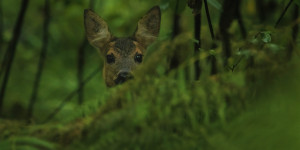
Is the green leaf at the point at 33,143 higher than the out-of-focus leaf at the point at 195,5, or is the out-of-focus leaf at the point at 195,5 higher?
the out-of-focus leaf at the point at 195,5

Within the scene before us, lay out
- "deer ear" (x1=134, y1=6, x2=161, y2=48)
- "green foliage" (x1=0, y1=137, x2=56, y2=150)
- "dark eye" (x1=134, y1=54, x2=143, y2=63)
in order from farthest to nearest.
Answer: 1. "dark eye" (x1=134, y1=54, x2=143, y2=63)
2. "deer ear" (x1=134, y1=6, x2=161, y2=48)
3. "green foliage" (x1=0, y1=137, x2=56, y2=150)

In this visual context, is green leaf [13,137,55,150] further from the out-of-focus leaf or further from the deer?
the deer

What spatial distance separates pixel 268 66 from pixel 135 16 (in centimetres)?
431

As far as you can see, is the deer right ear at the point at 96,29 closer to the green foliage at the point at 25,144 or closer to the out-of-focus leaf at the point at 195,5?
the out-of-focus leaf at the point at 195,5

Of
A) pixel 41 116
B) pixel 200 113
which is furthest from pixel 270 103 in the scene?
pixel 41 116

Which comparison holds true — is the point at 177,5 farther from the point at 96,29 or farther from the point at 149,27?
the point at 96,29

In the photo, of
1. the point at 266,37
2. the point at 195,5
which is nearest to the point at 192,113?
the point at 266,37

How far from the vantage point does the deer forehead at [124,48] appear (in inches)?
140

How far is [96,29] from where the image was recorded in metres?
3.52

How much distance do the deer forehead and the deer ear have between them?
1.9 inches

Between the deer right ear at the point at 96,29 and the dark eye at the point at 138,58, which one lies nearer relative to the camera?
the deer right ear at the point at 96,29

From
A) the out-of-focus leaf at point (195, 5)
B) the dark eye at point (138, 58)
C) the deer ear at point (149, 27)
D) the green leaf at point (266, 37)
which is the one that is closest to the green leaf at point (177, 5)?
the out-of-focus leaf at point (195, 5)

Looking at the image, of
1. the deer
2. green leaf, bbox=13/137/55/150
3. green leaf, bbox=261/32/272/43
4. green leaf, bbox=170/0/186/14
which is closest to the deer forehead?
the deer

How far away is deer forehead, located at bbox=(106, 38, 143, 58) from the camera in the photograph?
356cm
